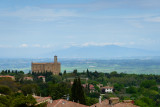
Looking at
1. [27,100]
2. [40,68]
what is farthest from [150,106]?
[40,68]

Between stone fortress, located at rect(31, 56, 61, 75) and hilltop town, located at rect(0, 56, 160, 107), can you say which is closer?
hilltop town, located at rect(0, 56, 160, 107)

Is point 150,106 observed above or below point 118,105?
below

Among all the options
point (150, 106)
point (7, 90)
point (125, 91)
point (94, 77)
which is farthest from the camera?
point (94, 77)

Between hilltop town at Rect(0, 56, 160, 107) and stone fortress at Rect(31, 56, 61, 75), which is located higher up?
stone fortress at Rect(31, 56, 61, 75)

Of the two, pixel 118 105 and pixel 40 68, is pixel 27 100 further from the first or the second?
pixel 40 68

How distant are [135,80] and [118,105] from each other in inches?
2377

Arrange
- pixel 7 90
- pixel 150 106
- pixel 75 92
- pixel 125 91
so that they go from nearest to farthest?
pixel 75 92
pixel 150 106
pixel 7 90
pixel 125 91

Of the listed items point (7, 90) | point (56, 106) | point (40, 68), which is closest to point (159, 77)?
point (40, 68)

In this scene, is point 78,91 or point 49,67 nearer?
point 78,91

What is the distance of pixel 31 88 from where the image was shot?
48.5 meters

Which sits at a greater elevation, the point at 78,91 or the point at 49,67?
the point at 49,67

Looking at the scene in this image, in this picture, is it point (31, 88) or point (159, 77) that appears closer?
point (31, 88)

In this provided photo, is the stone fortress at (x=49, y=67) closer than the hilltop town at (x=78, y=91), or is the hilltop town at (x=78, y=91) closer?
the hilltop town at (x=78, y=91)

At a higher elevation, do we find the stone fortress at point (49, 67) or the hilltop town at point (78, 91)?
the stone fortress at point (49, 67)
